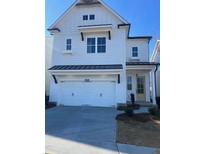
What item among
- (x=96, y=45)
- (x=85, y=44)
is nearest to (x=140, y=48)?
(x=96, y=45)

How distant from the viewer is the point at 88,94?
14.2 m

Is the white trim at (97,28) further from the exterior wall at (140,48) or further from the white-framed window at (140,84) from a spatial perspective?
the white-framed window at (140,84)

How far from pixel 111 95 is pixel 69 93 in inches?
126

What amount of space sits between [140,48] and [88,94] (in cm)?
630

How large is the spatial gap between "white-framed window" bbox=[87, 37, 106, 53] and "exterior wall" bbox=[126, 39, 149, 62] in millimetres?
3211

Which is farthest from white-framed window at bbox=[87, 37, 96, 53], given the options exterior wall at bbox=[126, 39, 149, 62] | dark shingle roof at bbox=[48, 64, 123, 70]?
exterior wall at bbox=[126, 39, 149, 62]

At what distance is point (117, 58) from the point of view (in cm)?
1407

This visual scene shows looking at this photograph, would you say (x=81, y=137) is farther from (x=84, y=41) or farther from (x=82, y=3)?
(x=82, y=3)

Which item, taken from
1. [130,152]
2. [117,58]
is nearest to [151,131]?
[130,152]

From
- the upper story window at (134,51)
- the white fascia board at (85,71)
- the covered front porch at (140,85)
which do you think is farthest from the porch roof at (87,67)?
the upper story window at (134,51)

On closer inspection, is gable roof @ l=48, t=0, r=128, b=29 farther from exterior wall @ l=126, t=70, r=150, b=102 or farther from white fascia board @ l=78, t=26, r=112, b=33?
exterior wall @ l=126, t=70, r=150, b=102

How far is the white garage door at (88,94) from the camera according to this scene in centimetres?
1402
